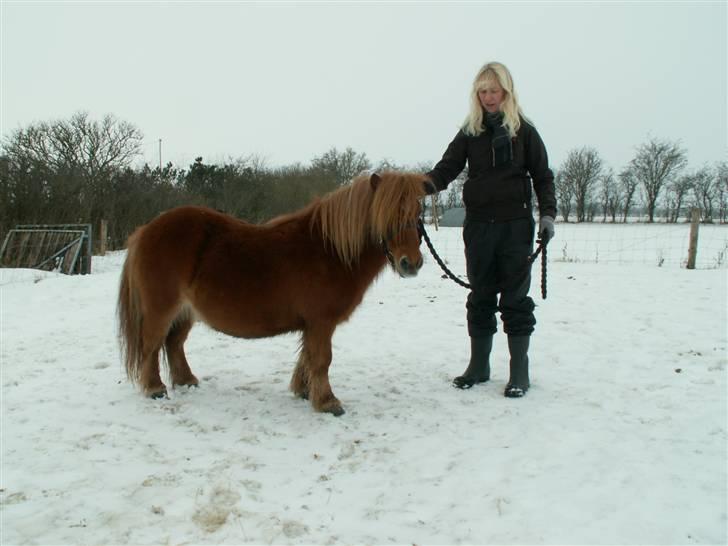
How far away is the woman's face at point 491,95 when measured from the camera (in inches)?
142

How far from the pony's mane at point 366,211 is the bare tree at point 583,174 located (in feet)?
216

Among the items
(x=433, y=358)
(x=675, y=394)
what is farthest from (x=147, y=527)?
(x=675, y=394)

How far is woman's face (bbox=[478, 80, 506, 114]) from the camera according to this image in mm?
3607

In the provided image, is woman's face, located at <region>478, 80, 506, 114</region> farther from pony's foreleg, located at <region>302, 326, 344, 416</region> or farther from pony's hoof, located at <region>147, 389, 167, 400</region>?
pony's hoof, located at <region>147, 389, 167, 400</region>

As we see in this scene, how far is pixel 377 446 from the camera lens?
296 cm

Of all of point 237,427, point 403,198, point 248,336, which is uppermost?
point 403,198

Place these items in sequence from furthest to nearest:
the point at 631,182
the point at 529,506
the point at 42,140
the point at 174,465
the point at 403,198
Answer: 1. the point at 631,182
2. the point at 42,140
3. the point at 403,198
4. the point at 174,465
5. the point at 529,506

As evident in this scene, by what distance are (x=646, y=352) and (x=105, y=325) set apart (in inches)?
244

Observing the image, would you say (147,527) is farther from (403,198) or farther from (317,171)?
(317,171)

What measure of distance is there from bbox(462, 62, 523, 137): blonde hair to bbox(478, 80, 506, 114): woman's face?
14 mm

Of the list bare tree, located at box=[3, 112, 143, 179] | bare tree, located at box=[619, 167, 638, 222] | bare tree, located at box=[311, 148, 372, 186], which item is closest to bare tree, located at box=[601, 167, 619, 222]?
bare tree, located at box=[619, 167, 638, 222]

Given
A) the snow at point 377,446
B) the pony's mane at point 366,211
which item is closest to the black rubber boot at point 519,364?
the snow at point 377,446

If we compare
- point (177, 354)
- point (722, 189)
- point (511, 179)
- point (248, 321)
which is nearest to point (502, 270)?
point (511, 179)

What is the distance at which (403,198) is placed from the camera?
3.22m
